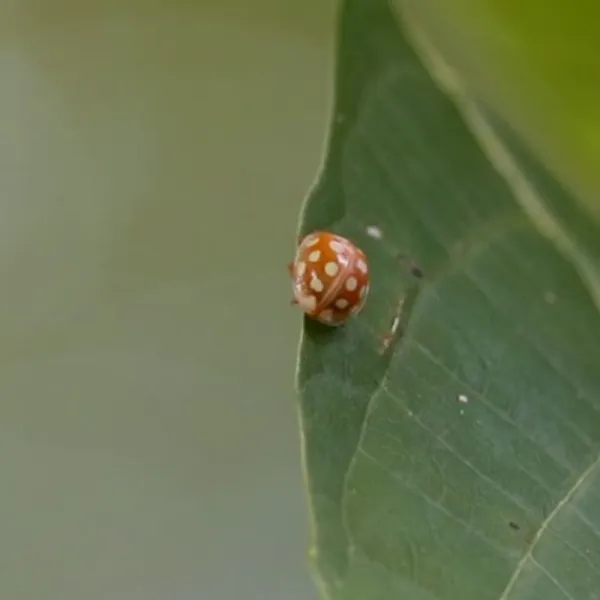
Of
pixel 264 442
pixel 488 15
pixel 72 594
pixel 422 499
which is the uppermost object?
pixel 488 15

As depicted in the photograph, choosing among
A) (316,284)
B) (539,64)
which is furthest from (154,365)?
(539,64)

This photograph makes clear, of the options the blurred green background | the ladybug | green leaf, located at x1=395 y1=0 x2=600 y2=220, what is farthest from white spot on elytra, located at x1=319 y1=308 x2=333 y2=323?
the blurred green background

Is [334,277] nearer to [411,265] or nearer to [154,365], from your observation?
[411,265]

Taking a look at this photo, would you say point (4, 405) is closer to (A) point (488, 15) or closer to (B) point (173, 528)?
(B) point (173, 528)

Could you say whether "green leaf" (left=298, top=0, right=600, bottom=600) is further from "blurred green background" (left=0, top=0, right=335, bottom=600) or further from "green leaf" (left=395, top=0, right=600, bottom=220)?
"blurred green background" (left=0, top=0, right=335, bottom=600)

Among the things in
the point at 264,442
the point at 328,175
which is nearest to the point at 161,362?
the point at 264,442

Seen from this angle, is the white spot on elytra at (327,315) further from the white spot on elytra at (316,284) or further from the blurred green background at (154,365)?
the blurred green background at (154,365)
